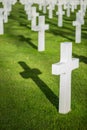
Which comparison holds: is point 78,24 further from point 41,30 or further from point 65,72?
point 65,72

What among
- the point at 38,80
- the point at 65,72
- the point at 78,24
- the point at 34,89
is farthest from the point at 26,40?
the point at 65,72

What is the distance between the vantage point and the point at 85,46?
33.8ft

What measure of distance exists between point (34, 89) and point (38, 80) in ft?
1.96

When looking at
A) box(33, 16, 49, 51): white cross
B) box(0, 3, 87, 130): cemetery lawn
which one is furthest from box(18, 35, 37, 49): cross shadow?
box(33, 16, 49, 51): white cross

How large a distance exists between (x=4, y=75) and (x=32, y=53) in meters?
2.32

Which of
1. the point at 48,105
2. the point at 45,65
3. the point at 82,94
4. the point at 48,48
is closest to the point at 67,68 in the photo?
the point at 48,105

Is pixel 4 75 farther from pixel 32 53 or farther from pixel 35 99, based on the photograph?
pixel 32 53

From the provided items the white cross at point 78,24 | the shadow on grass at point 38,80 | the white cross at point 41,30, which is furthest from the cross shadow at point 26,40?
the shadow on grass at point 38,80

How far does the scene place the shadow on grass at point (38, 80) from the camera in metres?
5.70

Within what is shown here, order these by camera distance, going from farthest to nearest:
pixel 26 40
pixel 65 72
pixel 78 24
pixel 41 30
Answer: pixel 26 40 → pixel 78 24 → pixel 41 30 → pixel 65 72

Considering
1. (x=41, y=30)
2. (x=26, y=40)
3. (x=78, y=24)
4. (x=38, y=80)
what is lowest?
(x=26, y=40)

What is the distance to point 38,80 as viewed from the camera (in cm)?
674

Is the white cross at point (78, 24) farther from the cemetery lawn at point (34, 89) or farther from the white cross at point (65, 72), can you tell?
A: the white cross at point (65, 72)

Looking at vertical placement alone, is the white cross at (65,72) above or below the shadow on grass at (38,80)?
above
